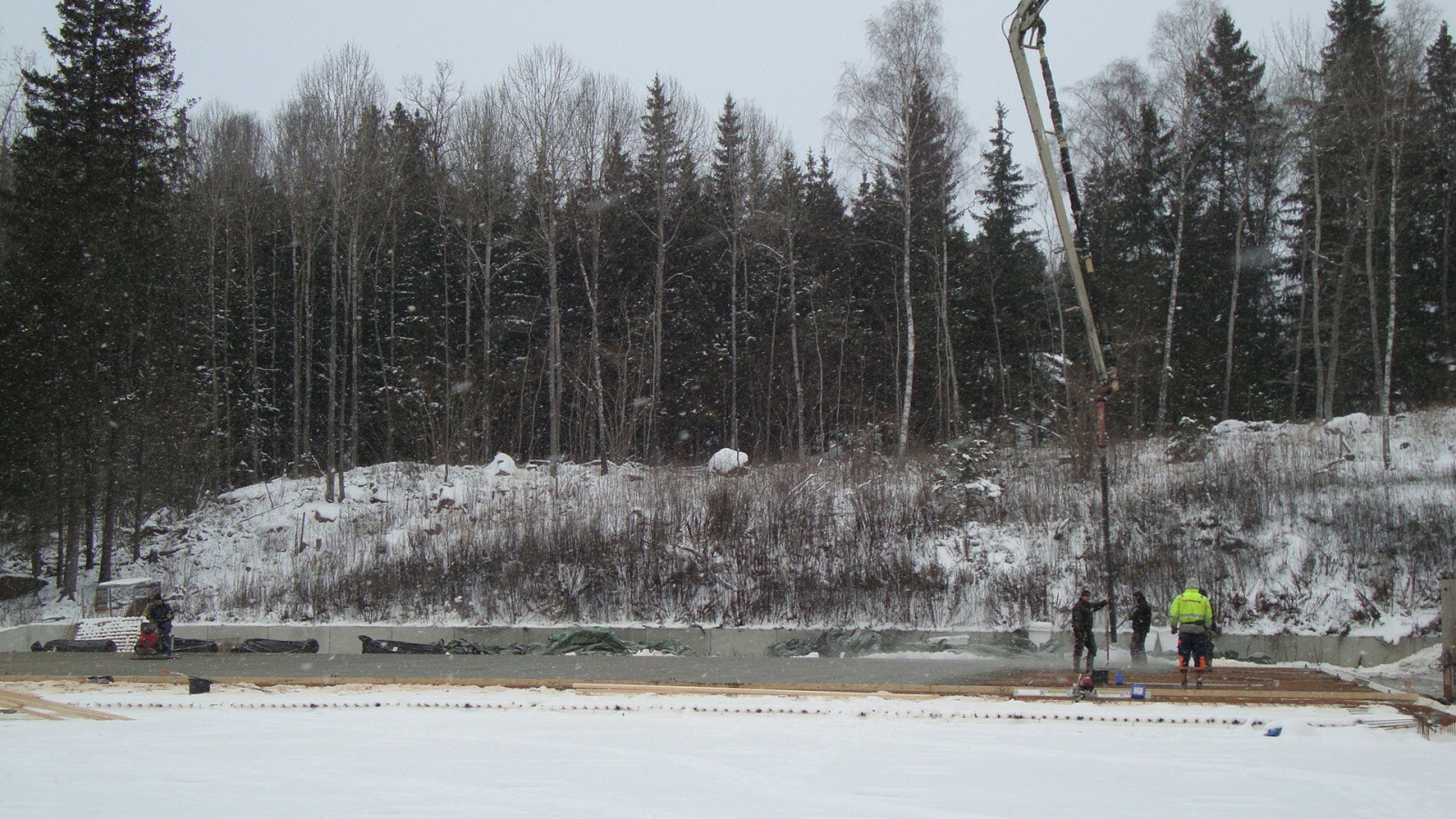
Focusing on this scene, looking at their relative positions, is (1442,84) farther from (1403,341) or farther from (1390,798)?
(1390,798)

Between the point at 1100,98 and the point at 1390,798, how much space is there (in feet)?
108

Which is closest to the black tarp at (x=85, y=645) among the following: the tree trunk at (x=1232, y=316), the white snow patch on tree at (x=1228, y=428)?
the white snow patch on tree at (x=1228, y=428)

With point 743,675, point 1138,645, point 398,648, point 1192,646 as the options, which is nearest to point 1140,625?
point 1138,645

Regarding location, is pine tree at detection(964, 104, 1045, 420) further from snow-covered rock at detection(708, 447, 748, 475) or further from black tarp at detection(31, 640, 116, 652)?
black tarp at detection(31, 640, 116, 652)

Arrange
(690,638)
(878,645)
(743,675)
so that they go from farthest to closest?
(690,638), (878,645), (743,675)

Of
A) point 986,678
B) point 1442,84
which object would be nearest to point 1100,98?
point 1442,84

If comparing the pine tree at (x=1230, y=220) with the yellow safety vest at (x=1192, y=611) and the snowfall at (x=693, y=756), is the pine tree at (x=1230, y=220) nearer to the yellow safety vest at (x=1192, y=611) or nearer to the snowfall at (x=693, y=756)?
the yellow safety vest at (x=1192, y=611)

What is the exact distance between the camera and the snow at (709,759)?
7.71 metres

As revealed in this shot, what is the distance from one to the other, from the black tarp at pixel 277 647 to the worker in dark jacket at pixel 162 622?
1.35 metres

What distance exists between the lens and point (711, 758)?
30.5ft

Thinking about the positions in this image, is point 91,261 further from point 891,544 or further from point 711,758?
point 711,758

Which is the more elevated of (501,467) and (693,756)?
(501,467)

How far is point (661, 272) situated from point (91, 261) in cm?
1622

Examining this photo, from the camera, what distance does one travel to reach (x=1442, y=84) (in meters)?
34.0
